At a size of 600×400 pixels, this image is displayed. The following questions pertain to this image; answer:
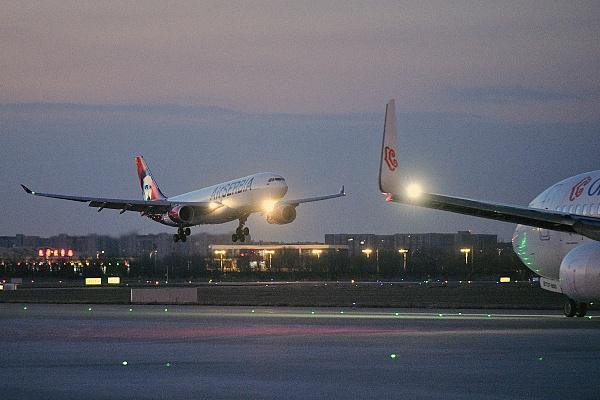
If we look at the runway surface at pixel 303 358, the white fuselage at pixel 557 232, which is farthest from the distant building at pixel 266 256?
the runway surface at pixel 303 358

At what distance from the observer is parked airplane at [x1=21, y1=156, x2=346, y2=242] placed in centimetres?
7850

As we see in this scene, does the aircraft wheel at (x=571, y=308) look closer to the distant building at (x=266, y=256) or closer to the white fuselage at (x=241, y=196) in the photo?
the white fuselage at (x=241, y=196)

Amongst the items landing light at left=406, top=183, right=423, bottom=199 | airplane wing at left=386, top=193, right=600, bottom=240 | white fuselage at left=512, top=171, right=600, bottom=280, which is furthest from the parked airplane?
landing light at left=406, top=183, right=423, bottom=199

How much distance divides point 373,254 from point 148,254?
2675 centimetres

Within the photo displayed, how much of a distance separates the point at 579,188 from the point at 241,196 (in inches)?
1900

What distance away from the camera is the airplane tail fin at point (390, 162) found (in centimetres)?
2642

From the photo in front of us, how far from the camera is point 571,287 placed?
98.2ft

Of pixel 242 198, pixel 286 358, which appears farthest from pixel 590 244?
pixel 242 198

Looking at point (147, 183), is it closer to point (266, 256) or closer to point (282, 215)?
point (282, 215)

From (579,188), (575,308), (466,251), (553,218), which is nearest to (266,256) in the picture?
(466,251)

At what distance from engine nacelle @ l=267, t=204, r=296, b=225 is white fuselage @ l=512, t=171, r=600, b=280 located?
41461 mm

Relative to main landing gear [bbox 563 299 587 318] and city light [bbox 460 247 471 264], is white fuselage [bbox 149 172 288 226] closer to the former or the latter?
city light [bbox 460 247 471 264]

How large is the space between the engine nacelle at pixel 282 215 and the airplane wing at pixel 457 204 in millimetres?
48314

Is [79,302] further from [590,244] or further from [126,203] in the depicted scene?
[126,203]
